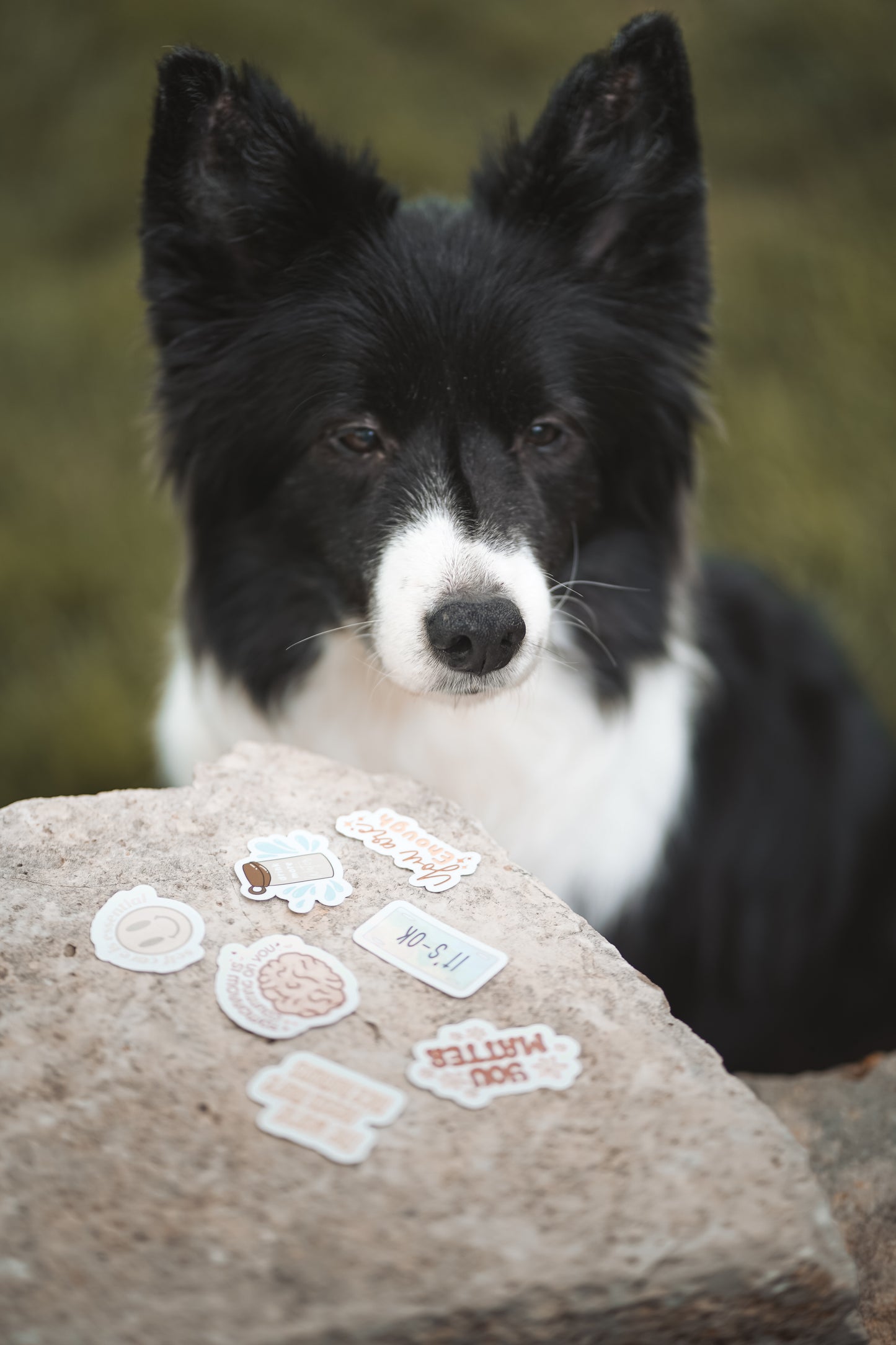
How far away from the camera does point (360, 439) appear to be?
102 inches

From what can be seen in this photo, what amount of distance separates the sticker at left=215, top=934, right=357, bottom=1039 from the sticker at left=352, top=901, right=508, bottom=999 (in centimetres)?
9

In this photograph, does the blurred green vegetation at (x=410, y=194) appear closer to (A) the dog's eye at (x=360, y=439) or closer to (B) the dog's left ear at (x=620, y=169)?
(B) the dog's left ear at (x=620, y=169)

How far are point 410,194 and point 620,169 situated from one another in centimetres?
406

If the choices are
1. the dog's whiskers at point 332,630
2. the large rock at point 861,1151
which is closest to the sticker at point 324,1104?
the large rock at point 861,1151

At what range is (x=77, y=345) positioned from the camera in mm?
6324

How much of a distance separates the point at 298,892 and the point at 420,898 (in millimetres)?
200

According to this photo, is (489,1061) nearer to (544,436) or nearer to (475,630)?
(475,630)

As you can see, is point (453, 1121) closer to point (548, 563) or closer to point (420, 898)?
point (420, 898)

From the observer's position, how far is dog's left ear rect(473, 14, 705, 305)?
246cm

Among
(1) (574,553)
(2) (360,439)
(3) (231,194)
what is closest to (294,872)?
(2) (360,439)

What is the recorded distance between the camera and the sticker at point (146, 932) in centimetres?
178

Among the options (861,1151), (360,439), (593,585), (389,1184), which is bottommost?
(861,1151)

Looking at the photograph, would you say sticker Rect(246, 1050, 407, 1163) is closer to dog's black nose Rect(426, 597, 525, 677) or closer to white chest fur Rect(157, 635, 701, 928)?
dog's black nose Rect(426, 597, 525, 677)

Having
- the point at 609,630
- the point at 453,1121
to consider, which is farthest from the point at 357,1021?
the point at 609,630
